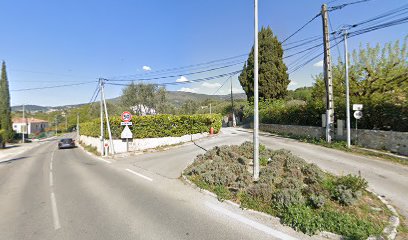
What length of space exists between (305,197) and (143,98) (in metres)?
41.2

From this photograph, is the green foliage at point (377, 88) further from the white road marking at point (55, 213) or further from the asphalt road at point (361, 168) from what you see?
the white road marking at point (55, 213)

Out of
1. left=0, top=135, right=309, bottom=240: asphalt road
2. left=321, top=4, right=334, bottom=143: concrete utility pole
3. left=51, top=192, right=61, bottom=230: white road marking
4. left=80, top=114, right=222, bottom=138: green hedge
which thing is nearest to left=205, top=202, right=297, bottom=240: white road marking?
left=0, top=135, right=309, bottom=240: asphalt road

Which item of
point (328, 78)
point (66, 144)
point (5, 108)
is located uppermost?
point (328, 78)

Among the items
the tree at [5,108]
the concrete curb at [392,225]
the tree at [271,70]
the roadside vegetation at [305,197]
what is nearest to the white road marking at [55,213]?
the roadside vegetation at [305,197]

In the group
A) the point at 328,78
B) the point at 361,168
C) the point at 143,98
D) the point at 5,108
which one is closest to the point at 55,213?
the point at 361,168

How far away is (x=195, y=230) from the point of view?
539cm

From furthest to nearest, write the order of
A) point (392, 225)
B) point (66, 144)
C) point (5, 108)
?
point (5, 108)
point (66, 144)
point (392, 225)

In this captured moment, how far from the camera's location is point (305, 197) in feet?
22.0

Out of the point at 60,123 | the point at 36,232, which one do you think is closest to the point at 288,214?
the point at 36,232

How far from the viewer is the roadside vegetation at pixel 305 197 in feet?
17.2

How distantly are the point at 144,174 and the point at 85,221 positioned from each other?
5.53 meters

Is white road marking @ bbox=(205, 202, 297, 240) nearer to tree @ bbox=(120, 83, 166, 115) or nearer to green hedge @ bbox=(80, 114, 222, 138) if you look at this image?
green hedge @ bbox=(80, 114, 222, 138)

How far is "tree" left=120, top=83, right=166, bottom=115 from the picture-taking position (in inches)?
1761

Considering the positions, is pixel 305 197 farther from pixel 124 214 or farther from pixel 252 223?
pixel 124 214
